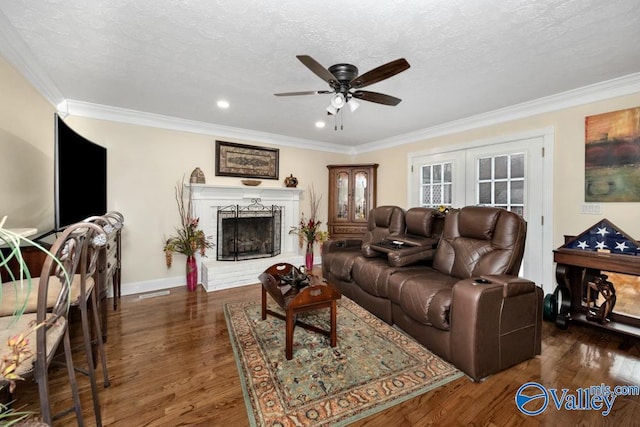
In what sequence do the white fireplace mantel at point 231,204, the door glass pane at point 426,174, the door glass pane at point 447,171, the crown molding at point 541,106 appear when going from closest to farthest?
the crown molding at point 541,106, the white fireplace mantel at point 231,204, the door glass pane at point 447,171, the door glass pane at point 426,174

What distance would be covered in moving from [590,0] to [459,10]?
2.51ft

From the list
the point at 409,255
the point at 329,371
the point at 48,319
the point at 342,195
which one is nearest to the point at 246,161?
the point at 342,195

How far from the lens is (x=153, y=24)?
1935mm

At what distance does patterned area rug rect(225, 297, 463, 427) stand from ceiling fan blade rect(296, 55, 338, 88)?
217 cm

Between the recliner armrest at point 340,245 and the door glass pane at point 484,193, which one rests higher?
the door glass pane at point 484,193

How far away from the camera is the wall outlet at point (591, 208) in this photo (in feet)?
9.43

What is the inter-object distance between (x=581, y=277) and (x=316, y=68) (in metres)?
3.29

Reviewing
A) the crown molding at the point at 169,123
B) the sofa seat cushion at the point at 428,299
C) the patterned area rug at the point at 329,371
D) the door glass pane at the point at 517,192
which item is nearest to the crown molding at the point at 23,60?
the crown molding at the point at 169,123

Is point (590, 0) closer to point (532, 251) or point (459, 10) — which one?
point (459, 10)

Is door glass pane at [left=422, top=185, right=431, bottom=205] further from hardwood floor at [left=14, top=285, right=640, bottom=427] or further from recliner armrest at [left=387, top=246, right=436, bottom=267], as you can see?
hardwood floor at [left=14, top=285, right=640, bottom=427]

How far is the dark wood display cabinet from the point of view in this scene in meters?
5.40

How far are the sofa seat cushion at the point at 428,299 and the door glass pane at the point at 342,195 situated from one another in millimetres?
3022

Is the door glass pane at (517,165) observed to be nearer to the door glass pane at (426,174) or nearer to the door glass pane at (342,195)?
the door glass pane at (426,174)

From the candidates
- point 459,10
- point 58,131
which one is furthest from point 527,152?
point 58,131
